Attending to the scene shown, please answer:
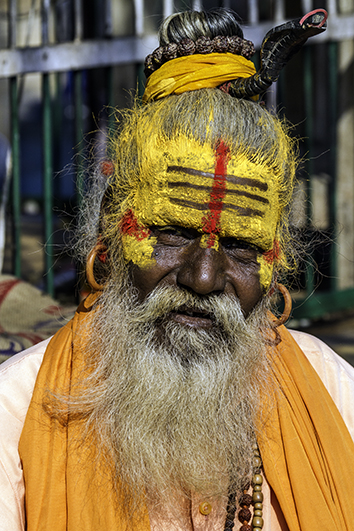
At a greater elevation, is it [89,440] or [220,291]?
[220,291]

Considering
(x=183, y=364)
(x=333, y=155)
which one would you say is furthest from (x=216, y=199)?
(x=333, y=155)

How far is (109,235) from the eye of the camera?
196 cm

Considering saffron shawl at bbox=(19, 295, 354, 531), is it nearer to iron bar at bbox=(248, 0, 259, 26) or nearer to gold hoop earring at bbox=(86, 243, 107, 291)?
gold hoop earring at bbox=(86, 243, 107, 291)

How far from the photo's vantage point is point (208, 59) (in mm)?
1824

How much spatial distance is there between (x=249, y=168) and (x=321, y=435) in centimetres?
→ 98

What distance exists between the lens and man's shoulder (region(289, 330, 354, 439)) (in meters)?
2.09

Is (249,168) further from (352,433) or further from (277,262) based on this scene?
(352,433)

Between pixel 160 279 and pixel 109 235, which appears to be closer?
pixel 160 279

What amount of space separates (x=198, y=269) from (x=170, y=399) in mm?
449

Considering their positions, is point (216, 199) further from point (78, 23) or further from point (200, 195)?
point (78, 23)

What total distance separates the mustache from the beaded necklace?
542 millimetres

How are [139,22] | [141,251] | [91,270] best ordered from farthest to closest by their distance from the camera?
1. [139,22]
2. [91,270]
3. [141,251]

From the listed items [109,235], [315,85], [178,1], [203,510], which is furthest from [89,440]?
[315,85]

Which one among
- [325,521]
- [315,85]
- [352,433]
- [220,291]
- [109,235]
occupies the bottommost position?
[325,521]
